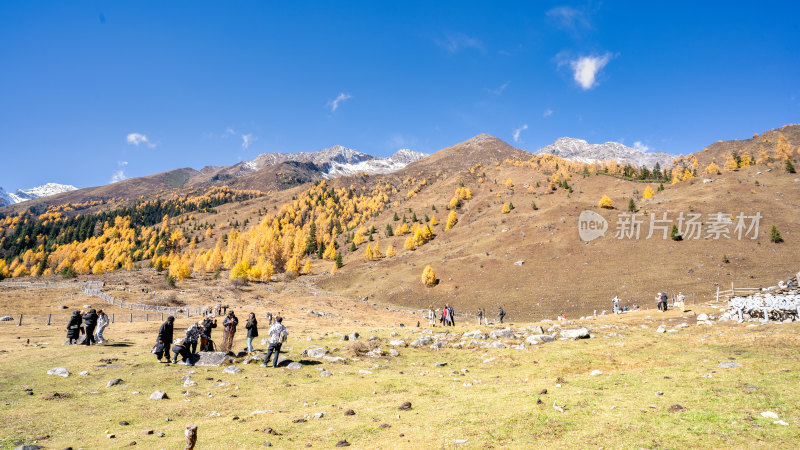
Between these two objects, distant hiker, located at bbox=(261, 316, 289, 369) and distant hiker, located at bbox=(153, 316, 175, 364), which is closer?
distant hiker, located at bbox=(261, 316, 289, 369)

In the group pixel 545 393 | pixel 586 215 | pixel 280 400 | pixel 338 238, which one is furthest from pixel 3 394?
pixel 338 238

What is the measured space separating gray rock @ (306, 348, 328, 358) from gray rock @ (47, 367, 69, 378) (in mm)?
9549

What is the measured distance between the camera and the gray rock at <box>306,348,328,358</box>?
18375 mm

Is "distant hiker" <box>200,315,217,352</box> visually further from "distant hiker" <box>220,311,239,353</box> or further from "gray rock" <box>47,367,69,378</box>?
"gray rock" <box>47,367,69,378</box>

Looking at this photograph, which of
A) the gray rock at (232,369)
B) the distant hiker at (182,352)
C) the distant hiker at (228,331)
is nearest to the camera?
the gray rock at (232,369)

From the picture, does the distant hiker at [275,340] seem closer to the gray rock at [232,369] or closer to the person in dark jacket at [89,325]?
the gray rock at [232,369]

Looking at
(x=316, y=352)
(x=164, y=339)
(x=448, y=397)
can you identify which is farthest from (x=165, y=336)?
(x=448, y=397)

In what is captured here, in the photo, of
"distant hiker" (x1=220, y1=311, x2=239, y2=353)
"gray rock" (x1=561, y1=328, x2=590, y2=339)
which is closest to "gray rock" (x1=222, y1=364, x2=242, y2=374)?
"distant hiker" (x1=220, y1=311, x2=239, y2=353)

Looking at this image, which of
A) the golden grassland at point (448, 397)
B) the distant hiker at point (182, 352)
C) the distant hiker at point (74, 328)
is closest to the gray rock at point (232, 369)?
the golden grassland at point (448, 397)

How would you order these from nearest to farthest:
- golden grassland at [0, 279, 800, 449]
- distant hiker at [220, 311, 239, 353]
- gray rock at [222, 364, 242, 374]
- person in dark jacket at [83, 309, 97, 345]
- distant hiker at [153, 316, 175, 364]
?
golden grassland at [0, 279, 800, 449]
gray rock at [222, 364, 242, 374]
distant hiker at [153, 316, 175, 364]
distant hiker at [220, 311, 239, 353]
person in dark jacket at [83, 309, 97, 345]

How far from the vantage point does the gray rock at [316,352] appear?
18.4m

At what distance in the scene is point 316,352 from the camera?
61.1 feet

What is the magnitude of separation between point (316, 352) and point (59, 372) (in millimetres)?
10148

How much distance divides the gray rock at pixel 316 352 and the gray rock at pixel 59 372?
9549 mm
